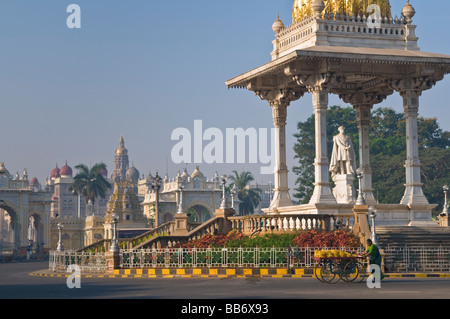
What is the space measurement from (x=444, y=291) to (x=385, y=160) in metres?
55.7

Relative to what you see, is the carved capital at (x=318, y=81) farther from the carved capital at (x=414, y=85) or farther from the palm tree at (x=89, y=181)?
the palm tree at (x=89, y=181)

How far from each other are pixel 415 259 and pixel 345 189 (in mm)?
5439

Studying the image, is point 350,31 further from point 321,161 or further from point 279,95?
point 321,161

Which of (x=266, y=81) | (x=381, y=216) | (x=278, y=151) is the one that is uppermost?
(x=266, y=81)

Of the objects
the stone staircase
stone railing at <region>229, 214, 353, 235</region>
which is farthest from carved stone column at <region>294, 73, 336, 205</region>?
the stone staircase

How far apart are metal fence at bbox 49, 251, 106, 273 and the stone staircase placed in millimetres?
10425

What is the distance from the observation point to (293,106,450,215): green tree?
7369 cm

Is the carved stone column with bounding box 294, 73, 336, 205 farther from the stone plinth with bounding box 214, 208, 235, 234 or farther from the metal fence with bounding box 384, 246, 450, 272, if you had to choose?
the stone plinth with bounding box 214, 208, 235, 234

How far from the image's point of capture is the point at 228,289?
2255 centimetres

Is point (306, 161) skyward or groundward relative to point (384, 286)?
skyward
